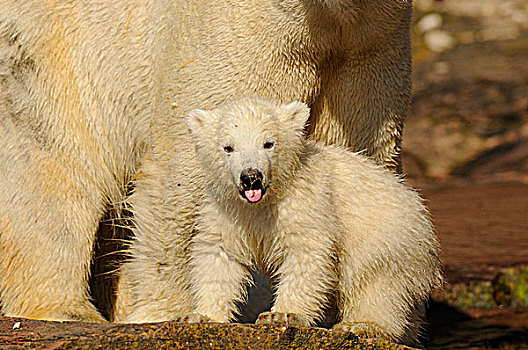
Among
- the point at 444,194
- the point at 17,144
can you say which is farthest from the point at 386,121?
the point at 444,194

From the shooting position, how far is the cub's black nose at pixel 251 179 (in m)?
3.52

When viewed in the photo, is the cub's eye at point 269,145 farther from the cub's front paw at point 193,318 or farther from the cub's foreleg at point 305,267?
the cub's front paw at point 193,318

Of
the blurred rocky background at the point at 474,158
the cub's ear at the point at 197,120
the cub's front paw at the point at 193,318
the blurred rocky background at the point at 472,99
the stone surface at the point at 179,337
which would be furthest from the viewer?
the blurred rocky background at the point at 472,99

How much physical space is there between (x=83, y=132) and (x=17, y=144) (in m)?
0.35

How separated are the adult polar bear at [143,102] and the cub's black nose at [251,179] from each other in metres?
0.74

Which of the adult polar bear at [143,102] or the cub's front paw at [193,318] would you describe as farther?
the adult polar bear at [143,102]

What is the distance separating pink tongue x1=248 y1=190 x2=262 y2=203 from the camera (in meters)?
3.52

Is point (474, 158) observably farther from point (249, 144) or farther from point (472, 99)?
point (249, 144)

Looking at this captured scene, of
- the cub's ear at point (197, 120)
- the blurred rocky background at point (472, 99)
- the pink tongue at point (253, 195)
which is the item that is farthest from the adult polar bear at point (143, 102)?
the blurred rocky background at point (472, 99)

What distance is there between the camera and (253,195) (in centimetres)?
352

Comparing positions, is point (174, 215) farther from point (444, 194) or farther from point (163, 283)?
point (444, 194)

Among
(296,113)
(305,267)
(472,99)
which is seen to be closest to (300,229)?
(305,267)

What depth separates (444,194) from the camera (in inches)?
413

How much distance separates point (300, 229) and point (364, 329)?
514 millimetres
